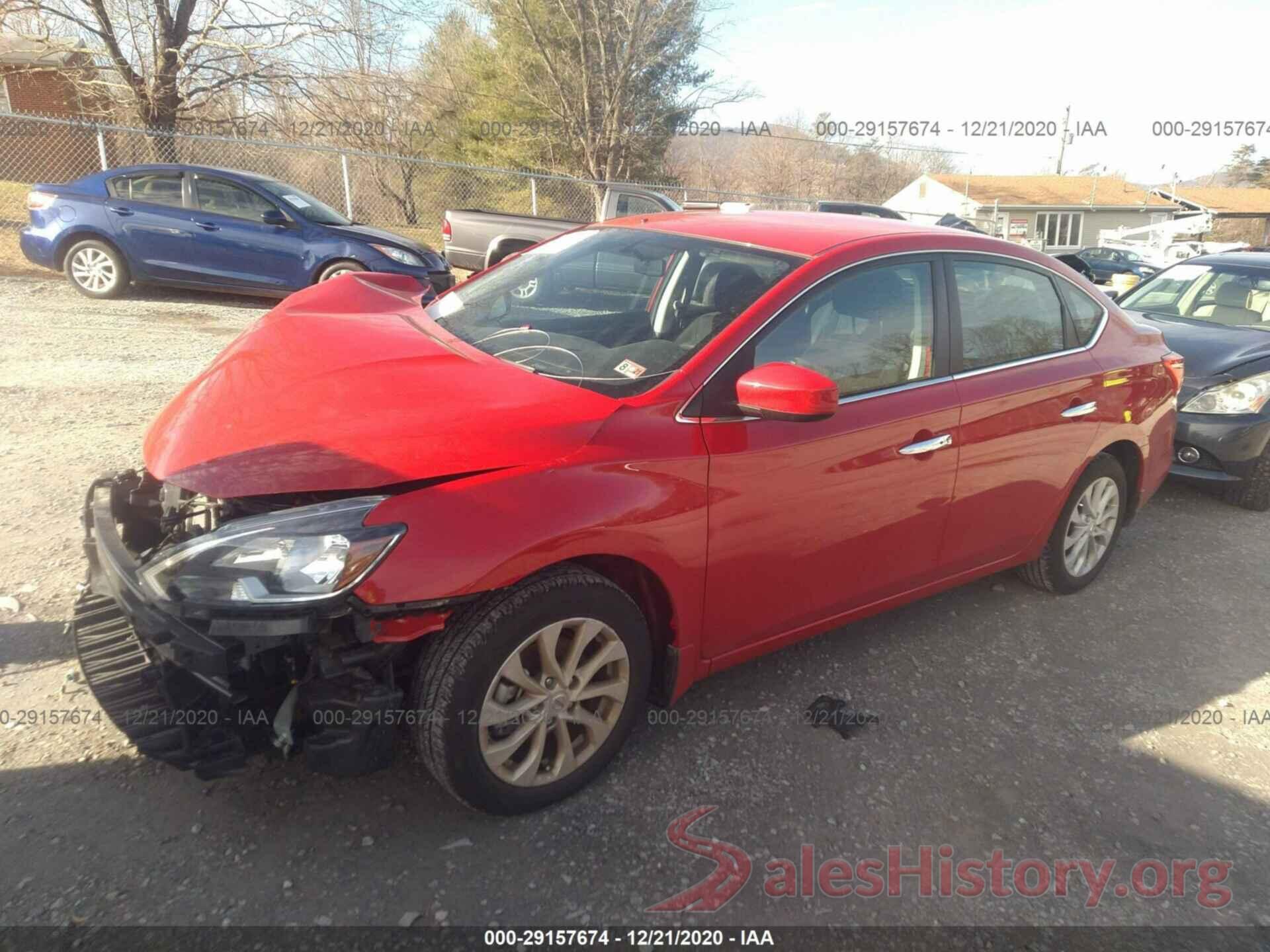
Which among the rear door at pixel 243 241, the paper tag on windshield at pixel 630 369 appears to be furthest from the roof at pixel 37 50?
the paper tag on windshield at pixel 630 369

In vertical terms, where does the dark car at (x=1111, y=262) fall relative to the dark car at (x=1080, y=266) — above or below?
below

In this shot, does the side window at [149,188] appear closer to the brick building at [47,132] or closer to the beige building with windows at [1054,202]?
the brick building at [47,132]

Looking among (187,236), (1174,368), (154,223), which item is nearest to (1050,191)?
(187,236)

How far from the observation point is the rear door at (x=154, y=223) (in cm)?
976

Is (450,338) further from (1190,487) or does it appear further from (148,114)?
(148,114)

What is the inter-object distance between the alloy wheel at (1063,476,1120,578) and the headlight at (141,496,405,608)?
341cm

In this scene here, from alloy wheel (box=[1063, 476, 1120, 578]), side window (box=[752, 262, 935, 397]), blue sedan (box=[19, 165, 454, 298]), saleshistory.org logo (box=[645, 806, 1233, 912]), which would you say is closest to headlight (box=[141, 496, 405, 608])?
saleshistory.org logo (box=[645, 806, 1233, 912])

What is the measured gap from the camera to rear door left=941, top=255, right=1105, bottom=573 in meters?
3.49

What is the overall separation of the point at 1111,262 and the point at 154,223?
27.0 metres

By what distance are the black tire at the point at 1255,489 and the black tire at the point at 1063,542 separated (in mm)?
1867

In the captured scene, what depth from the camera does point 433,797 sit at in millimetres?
2688

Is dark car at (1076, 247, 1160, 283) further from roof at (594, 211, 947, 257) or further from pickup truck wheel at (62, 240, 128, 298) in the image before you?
roof at (594, 211, 947, 257)

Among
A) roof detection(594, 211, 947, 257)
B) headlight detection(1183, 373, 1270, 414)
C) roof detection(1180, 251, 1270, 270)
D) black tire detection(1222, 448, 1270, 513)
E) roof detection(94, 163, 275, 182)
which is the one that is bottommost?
black tire detection(1222, 448, 1270, 513)

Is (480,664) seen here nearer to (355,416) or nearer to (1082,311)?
(355,416)
